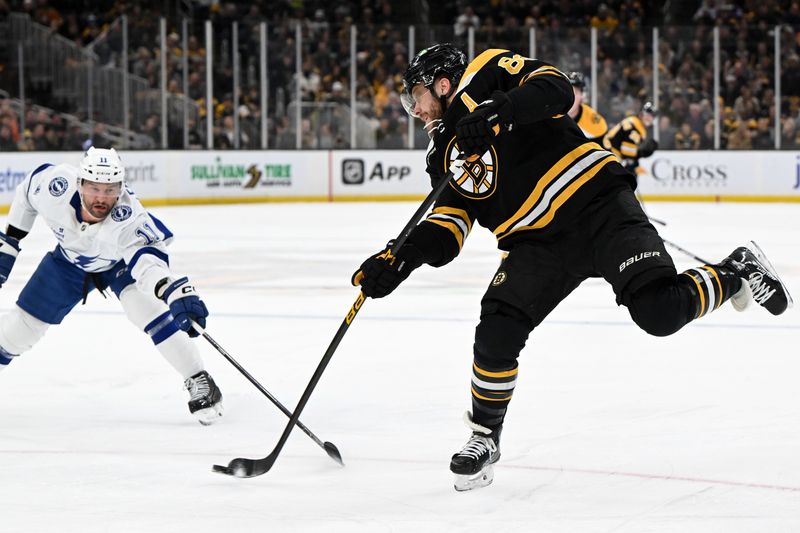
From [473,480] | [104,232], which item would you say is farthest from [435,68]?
[104,232]

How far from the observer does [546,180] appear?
2891mm

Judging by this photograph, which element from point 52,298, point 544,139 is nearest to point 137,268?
point 52,298

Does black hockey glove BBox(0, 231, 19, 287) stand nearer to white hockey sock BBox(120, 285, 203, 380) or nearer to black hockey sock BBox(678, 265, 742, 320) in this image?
white hockey sock BBox(120, 285, 203, 380)

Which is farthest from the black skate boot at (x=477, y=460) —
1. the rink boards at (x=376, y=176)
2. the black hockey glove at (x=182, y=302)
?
the rink boards at (x=376, y=176)

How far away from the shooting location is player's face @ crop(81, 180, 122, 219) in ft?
11.5

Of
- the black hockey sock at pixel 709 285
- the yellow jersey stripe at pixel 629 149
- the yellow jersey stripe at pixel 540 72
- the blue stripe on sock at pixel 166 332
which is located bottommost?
the blue stripe on sock at pixel 166 332

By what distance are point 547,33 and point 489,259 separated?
6386 millimetres

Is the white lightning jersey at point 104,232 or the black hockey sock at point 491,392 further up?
the white lightning jersey at point 104,232

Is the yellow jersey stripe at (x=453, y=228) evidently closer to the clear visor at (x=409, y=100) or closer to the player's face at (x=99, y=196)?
the clear visor at (x=409, y=100)

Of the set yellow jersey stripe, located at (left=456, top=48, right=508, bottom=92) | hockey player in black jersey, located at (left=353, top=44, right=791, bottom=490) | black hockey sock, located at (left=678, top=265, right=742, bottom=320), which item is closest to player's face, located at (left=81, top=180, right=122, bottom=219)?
hockey player in black jersey, located at (left=353, top=44, right=791, bottom=490)

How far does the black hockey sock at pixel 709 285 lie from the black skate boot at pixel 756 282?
3 cm

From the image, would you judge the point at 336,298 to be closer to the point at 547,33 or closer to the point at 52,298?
the point at 52,298

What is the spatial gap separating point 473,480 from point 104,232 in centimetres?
141

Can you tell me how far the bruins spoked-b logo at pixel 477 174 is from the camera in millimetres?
2887
